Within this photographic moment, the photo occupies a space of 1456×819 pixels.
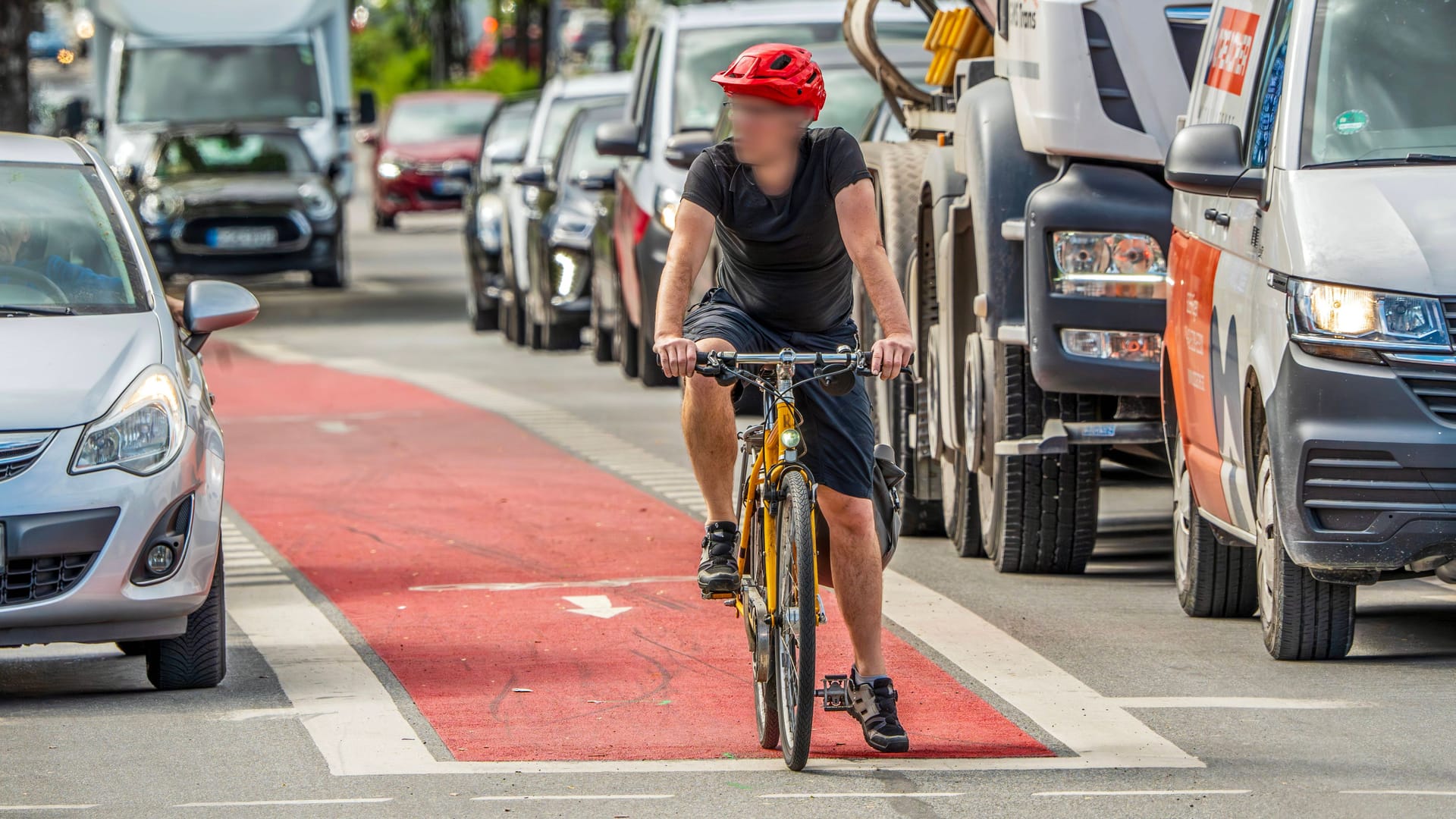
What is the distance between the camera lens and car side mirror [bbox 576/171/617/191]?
1883cm

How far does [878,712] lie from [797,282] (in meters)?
1.11

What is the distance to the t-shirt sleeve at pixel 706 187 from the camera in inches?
263

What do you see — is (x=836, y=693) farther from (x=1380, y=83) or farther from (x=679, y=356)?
(x=1380, y=83)

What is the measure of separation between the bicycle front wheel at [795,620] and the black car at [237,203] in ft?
64.4

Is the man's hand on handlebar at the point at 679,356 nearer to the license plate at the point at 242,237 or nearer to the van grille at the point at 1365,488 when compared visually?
Result: the van grille at the point at 1365,488

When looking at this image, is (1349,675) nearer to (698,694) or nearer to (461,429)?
(698,694)

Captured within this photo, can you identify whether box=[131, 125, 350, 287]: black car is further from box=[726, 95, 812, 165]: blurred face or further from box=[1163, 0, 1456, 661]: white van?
box=[726, 95, 812, 165]: blurred face

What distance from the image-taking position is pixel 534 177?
2023 centimetres

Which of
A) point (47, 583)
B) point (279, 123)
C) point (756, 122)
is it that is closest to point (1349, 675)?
point (756, 122)

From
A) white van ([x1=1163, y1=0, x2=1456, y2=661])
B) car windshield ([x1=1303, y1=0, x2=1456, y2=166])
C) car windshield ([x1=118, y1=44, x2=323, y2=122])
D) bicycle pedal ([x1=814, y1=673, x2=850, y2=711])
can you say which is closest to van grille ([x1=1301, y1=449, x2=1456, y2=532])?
white van ([x1=1163, y1=0, x2=1456, y2=661])

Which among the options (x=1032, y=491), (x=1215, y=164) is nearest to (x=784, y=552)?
(x=1215, y=164)

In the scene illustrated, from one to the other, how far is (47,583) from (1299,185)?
3.63 meters

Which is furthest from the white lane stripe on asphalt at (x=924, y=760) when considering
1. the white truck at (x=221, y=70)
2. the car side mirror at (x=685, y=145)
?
the white truck at (x=221, y=70)

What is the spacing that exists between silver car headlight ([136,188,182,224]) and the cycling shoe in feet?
66.0
